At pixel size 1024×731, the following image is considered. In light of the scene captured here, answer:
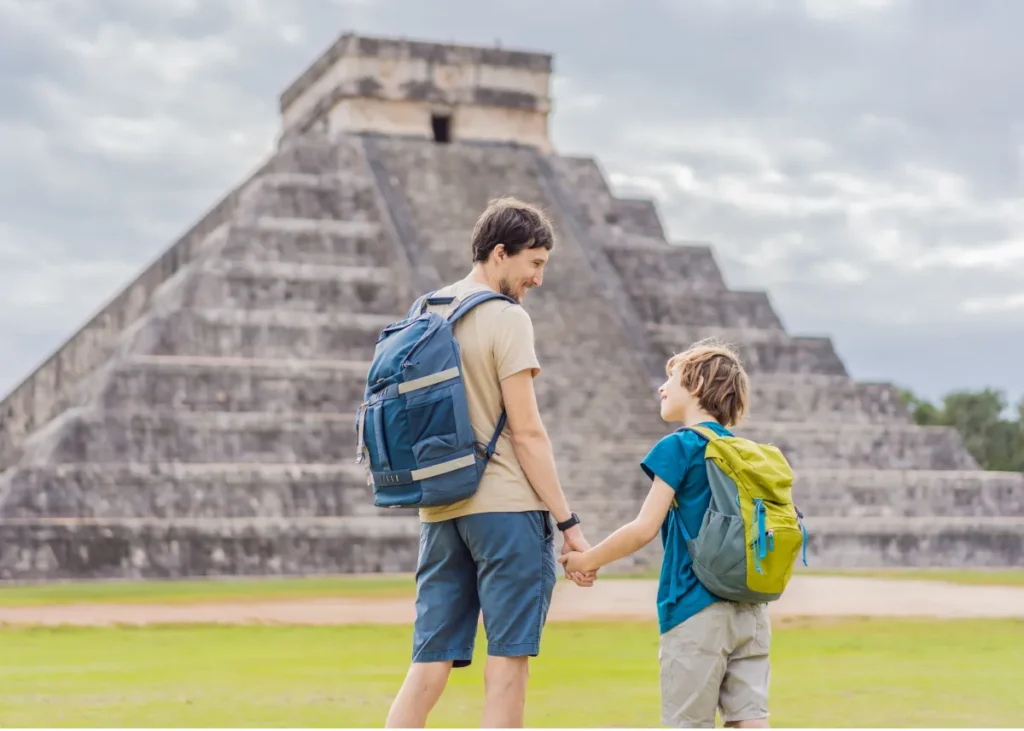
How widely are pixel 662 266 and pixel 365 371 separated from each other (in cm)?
813

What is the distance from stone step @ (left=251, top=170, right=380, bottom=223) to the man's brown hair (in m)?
21.7

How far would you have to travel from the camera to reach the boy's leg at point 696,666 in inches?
205

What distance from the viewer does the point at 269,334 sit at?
24.6 meters

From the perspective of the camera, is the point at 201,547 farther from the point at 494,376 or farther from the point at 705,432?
the point at 705,432

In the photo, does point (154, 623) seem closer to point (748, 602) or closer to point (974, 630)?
point (974, 630)

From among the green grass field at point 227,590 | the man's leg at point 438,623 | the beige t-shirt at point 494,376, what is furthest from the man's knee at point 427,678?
the green grass field at point 227,590

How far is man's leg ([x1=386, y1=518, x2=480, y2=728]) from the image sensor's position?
18.1ft

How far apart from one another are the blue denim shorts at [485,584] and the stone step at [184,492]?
53.3 ft

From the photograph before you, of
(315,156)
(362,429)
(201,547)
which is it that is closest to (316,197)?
(315,156)

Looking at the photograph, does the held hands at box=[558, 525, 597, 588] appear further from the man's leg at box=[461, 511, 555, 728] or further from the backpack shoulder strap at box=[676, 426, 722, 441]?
the backpack shoulder strap at box=[676, 426, 722, 441]

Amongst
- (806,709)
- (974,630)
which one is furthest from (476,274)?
(974,630)

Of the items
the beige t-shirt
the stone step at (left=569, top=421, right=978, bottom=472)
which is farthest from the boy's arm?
the stone step at (left=569, top=421, right=978, bottom=472)

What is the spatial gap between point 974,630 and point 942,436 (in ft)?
46.7

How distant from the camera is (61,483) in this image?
70.5 ft
